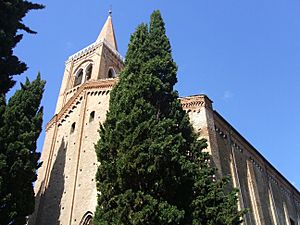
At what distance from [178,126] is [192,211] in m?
2.59

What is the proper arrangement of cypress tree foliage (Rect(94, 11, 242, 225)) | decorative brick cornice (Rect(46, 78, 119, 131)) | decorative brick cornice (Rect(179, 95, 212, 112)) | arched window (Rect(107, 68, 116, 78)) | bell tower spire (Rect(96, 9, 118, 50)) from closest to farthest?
cypress tree foliage (Rect(94, 11, 242, 225)) → decorative brick cornice (Rect(179, 95, 212, 112)) → decorative brick cornice (Rect(46, 78, 119, 131)) → arched window (Rect(107, 68, 116, 78)) → bell tower spire (Rect(96, 9, 118, 50))

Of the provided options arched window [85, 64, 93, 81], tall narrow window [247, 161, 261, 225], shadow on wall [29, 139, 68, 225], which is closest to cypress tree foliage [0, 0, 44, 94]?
shadow on wall [29, 139, 68, 225]

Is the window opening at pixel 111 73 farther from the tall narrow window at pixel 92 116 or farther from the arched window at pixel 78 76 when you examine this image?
the tall narrow window at pixel 92 116

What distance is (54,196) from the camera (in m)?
14.7

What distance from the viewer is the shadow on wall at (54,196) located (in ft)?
46.4

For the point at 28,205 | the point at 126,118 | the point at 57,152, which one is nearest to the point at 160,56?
the point at 126,118

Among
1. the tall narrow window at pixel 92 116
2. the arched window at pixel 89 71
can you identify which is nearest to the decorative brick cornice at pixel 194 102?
the tall narrow window at pixel 92 116

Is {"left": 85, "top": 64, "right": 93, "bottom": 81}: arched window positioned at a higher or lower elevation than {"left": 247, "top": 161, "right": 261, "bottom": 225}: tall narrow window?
higher

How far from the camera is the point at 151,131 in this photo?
863 cm

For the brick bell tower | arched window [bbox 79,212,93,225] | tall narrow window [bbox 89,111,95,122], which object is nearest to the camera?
arched window [bbox 79,212,93,225]

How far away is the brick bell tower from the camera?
44.3ft

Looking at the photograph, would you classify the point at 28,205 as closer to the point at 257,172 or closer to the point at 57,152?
the point at 57,152

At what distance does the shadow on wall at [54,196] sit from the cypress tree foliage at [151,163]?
240 inches

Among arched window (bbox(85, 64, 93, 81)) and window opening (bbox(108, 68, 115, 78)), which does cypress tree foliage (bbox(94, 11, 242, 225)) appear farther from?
window opening (bbox(108, 68, 115, 78))
